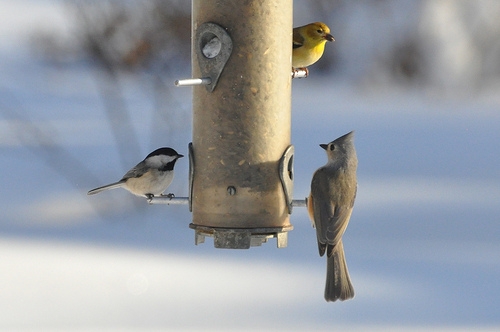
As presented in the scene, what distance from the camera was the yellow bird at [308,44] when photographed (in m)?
7.12

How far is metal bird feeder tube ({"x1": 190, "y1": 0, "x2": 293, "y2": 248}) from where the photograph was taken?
594 centimetres

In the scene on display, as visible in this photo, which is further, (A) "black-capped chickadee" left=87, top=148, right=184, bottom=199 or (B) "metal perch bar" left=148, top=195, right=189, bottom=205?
(A) "black-capped chickadee" left=87, top=148, right=184, bottom=199

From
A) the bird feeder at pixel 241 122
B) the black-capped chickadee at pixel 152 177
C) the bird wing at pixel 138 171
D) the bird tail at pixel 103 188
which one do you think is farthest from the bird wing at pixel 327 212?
the bird tail at pixel 103 188

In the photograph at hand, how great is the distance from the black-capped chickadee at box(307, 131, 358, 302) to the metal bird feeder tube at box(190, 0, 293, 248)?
195 mm

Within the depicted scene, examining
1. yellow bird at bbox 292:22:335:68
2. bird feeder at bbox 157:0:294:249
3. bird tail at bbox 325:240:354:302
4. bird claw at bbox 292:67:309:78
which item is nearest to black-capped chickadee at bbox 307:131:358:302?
bird tail at bbox 325:240:354:302

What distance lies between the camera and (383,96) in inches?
556

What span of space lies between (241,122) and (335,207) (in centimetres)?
71

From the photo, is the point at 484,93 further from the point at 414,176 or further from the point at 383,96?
the point at 414,176

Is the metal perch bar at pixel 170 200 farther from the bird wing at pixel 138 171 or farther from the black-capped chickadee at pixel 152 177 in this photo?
the bird wing at pixel 138 171

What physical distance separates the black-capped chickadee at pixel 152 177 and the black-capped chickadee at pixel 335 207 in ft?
3.52

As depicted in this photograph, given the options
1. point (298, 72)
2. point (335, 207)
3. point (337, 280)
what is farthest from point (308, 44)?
point (337, 280)

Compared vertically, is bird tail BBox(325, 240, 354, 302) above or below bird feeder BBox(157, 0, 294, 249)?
below

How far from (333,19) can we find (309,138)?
157cm

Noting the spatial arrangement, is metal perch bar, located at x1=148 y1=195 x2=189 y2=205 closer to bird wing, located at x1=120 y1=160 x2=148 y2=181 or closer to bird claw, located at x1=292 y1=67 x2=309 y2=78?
bird wing, located at x1=120 y1=160 x2=148 y2=181
